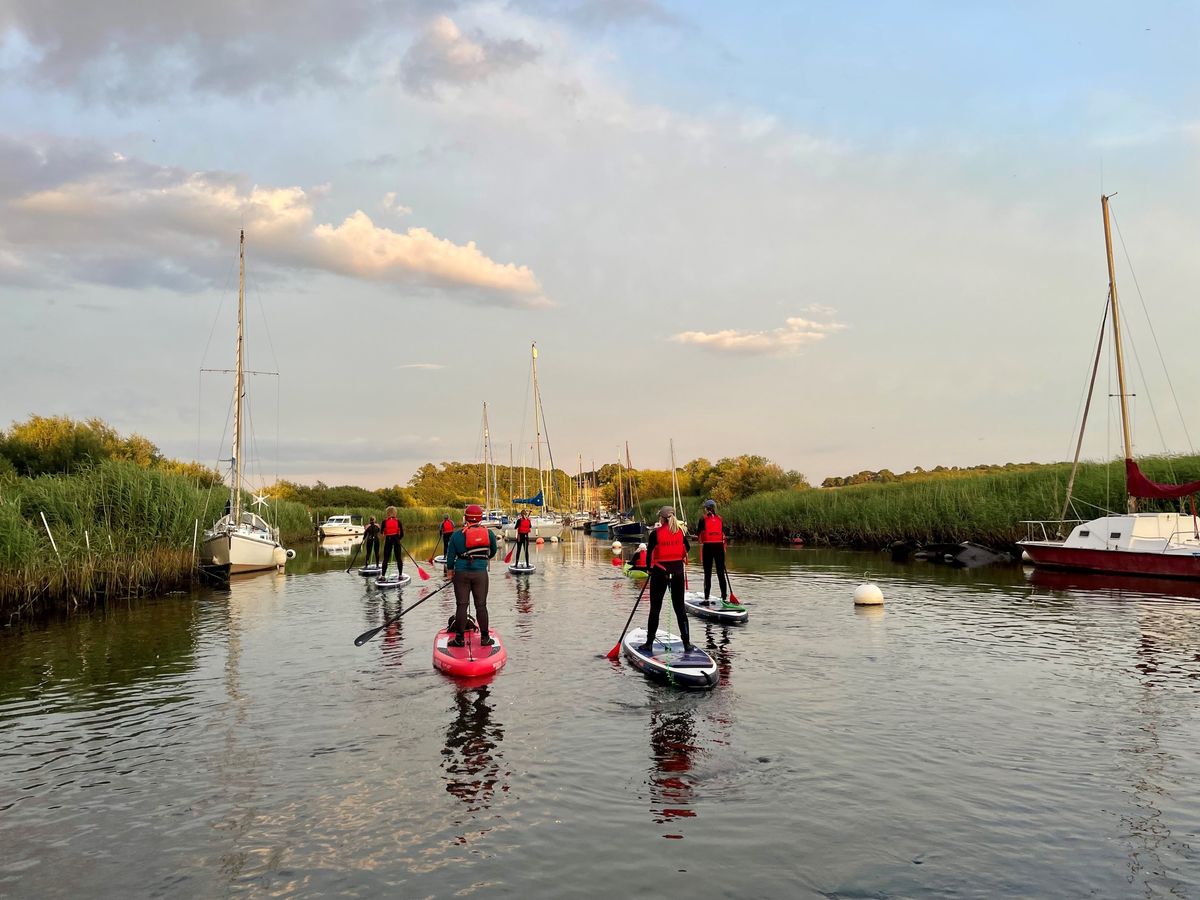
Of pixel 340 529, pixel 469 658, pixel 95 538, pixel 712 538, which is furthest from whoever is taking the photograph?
pixel 340 529

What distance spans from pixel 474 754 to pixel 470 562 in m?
5.50

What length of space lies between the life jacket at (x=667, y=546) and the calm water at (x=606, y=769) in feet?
7.44

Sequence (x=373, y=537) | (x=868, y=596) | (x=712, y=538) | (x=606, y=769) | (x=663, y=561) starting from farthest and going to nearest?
1. (x=373, y=537)
2. (x=868, y=596)
3. (x=712, y=538)
4. (x=663, y=561)
5. (x=606, y=769)

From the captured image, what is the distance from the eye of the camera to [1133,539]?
3169 centimetres

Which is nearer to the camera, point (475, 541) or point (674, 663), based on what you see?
point (674, 663)

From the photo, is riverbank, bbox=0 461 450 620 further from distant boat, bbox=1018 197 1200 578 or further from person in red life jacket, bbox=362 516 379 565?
distant boat, bbox=1018 197 1200 578

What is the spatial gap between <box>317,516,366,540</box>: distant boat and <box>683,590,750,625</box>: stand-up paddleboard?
67.4 meters

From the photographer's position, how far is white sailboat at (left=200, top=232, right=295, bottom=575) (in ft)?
121

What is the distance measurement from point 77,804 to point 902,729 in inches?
400

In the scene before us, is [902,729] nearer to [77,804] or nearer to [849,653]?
[849,653]

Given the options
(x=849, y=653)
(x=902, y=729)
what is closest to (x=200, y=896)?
(x=902, y=729)

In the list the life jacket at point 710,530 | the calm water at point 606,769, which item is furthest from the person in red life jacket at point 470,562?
the life jacket at point 710,530

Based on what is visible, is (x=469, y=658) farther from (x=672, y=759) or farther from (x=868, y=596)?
(x=868, y=596)

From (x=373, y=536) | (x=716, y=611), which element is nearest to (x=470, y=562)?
(x=716, y=611)
